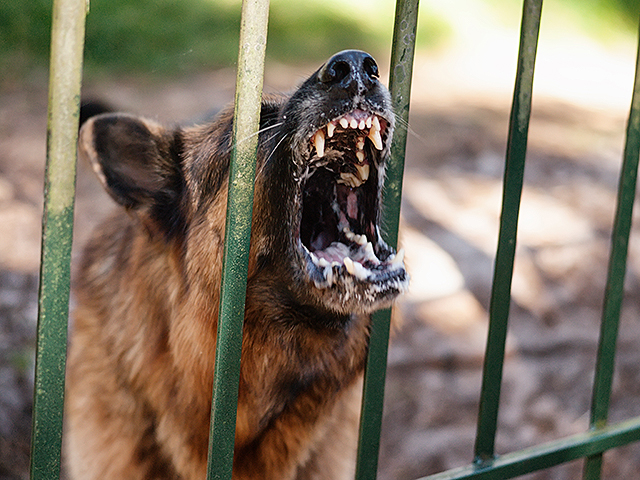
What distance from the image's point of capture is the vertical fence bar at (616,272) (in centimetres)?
219

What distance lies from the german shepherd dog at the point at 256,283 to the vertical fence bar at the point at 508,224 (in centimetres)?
31

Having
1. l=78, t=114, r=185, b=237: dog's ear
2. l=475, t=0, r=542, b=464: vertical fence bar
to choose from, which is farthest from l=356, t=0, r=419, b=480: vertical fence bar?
l=78, t=114, r=185, b=237: dog's ear

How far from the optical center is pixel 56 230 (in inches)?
50.5

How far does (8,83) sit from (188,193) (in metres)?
5.93

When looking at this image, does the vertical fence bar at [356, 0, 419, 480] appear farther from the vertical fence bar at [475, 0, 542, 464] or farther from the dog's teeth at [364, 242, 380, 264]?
the vertical fence bar at [475, 0, 542, 464]

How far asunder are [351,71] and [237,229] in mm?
692

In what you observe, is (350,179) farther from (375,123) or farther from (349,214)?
(375,123)

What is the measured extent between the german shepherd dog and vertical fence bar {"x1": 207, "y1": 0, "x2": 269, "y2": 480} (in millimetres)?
542

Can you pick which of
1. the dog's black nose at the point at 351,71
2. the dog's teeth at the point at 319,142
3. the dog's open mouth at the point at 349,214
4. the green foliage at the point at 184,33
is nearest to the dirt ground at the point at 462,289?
the dog's open mouth at the point at 349,214

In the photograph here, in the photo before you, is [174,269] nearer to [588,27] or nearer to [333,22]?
[333,22]

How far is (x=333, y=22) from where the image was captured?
983 cm

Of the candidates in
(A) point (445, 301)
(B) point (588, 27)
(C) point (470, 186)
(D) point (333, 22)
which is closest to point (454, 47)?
(D) point (333, 22)

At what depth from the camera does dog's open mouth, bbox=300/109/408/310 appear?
77.3 inches

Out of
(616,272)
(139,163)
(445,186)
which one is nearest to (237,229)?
(139,163)
